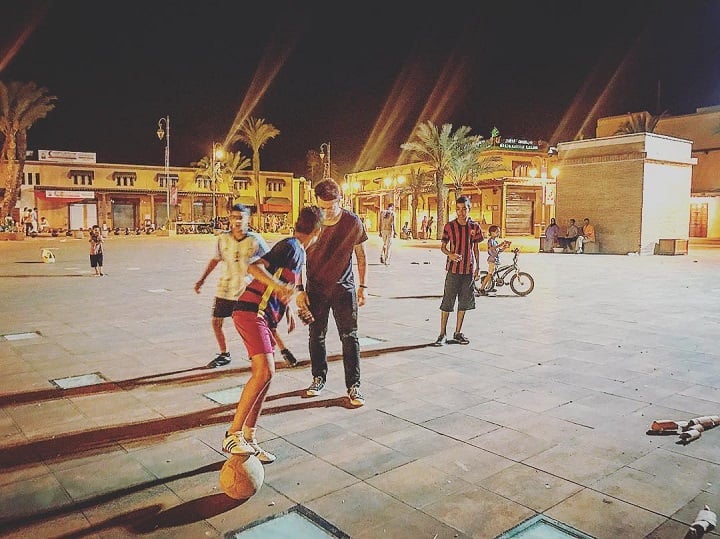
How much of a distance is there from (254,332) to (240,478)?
34.9 inches

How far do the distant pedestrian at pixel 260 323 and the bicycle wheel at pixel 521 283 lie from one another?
9463 millimetres

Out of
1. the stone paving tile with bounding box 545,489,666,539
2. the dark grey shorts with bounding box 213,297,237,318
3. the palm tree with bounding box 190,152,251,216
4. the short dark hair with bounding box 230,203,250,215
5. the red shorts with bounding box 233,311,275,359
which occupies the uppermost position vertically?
the palm tree with bounding box 190,152,251,216

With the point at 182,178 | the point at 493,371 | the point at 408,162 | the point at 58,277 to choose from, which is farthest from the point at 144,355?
the point at 182,178

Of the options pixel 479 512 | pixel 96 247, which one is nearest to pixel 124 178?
pixel 96 247

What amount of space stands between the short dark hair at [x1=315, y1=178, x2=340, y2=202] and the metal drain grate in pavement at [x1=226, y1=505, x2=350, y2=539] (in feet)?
8.83

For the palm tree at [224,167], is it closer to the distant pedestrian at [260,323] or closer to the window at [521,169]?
the window at [521,169]

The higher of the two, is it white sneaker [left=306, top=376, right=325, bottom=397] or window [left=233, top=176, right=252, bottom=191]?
window [left=233, top=176, right=252, bottom=191]

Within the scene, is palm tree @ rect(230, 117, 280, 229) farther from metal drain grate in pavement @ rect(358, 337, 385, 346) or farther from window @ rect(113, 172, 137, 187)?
metal drain grate in pavement @ rect(358, 337, 385, 346)

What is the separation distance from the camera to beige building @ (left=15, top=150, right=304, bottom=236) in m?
57.1

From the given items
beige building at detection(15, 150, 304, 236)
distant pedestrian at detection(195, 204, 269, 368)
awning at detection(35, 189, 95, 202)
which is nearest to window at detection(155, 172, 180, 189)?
beige building at detection(15, 150, 304, 236)

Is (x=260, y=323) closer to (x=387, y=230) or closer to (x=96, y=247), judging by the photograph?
(x=96, y=247)

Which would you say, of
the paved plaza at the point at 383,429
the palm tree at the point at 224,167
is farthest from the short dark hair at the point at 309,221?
the palm tree at the point at 224,167

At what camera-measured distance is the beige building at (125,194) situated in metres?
57.1

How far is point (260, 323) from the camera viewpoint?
12.9 feet
